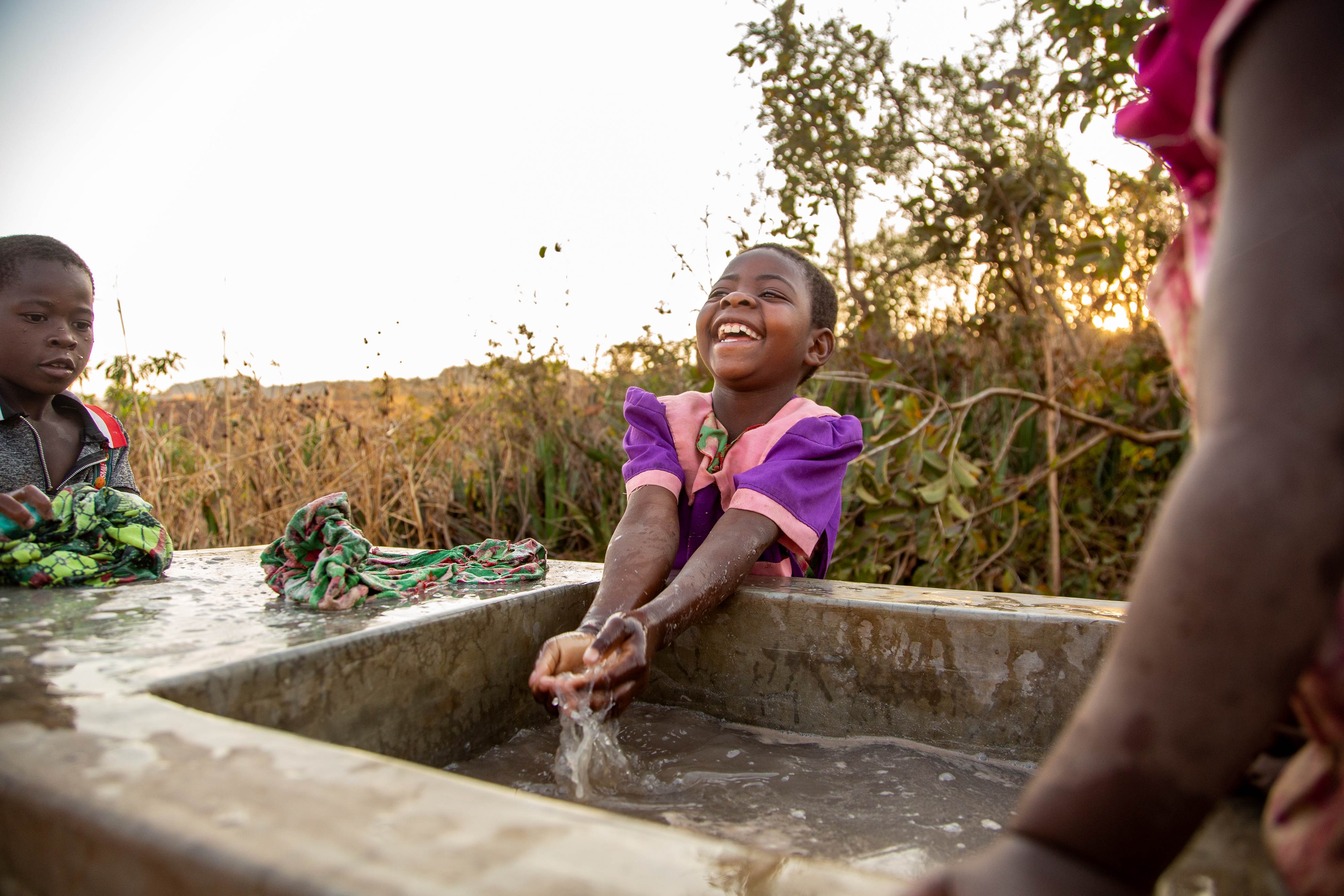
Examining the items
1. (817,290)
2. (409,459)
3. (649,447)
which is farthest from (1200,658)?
(409,459)

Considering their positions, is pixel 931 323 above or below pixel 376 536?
above

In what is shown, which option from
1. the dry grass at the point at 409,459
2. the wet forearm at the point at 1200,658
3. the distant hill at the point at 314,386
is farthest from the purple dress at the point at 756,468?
the distant hill at the point at 314,386

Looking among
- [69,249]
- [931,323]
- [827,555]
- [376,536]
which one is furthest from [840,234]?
[69,249]

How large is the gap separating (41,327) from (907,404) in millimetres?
2658

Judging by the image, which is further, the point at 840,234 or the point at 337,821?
the point at 840,234

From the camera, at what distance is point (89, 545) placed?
78.9 inches

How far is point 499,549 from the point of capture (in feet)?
7.37

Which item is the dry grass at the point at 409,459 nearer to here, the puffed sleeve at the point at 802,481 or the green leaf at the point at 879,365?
the green leaf at the point at 879,365

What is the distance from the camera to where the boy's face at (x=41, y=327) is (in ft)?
7.14

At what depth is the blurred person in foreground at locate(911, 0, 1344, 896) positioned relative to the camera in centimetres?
49

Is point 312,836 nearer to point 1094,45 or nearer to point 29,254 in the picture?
point 29,254

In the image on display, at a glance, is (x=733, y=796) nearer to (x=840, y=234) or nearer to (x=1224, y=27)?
(x=1224, y=27)

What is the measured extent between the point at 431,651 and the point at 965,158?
4.42 metres

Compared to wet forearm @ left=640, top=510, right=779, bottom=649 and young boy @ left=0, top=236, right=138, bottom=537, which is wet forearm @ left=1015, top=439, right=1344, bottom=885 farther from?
young boy @ left=0, top=236, right=138, bottom=537
